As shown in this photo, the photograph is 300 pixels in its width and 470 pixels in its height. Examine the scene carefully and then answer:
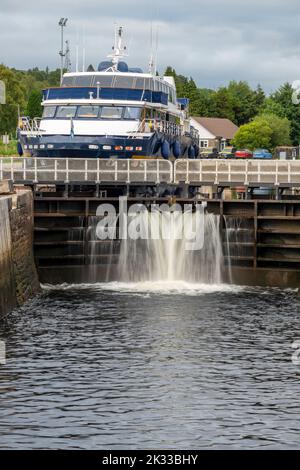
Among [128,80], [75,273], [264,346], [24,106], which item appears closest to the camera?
[264,346]

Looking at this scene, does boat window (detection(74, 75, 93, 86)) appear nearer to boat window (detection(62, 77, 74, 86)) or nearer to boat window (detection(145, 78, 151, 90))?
boat window (detection(62, 77, 74, 86))

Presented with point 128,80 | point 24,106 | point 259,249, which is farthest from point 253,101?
point 259,249

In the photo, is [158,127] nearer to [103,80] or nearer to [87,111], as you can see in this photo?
[103,80]

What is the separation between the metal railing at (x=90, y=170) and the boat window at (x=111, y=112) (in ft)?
20.7

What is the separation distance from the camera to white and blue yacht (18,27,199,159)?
2330 inches

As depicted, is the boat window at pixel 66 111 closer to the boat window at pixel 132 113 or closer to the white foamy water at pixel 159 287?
the boat window at pixel 132 113

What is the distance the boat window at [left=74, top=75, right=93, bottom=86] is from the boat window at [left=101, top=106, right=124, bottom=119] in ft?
12.3

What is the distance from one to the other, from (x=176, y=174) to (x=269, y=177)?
4371 millimetres

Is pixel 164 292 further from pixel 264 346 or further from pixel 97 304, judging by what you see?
pixel 264 346

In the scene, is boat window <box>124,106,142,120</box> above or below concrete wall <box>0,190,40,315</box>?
above

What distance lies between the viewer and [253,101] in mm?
191125

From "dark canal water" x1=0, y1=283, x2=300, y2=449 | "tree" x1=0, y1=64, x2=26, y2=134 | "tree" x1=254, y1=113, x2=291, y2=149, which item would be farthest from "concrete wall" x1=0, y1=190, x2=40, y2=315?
"tree" x1=254, y1=113, x2=291, y2=149

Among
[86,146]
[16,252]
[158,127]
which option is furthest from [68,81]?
[16,252]

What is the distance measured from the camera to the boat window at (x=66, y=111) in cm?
6091
